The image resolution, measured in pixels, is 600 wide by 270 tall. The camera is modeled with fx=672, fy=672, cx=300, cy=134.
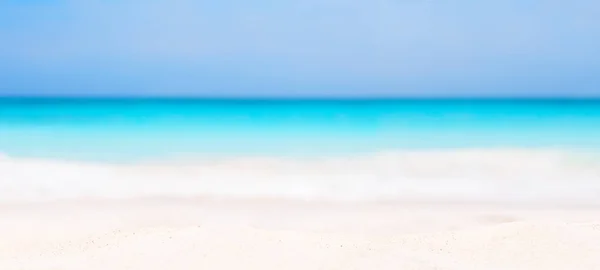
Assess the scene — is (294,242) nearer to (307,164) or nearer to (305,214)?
(305,214)

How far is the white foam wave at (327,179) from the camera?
8.44m

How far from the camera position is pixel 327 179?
32.8 ft

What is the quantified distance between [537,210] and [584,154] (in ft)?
23.6

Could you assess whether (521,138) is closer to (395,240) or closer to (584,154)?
(584,154)

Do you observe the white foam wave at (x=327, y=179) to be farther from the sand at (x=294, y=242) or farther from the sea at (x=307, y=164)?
the sand at (x=294, y=242)

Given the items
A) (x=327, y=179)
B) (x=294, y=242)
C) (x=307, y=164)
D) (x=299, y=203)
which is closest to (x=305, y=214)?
(x=299, y=203)

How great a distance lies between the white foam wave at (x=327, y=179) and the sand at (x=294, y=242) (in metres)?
1.46

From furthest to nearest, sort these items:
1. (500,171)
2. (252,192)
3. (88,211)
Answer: (500,171) < (252,192) < (88,211)

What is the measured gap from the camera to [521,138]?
18.7 m

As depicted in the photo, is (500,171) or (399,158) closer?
(500,171)

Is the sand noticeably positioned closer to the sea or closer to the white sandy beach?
the white sandy beach

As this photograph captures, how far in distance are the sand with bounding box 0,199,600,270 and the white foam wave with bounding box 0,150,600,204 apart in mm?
1460

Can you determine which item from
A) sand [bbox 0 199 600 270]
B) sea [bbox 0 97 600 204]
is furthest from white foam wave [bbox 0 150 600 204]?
sand [bbox 0 199 600 270]

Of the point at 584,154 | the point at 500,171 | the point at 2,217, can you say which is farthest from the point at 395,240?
the point at 584,154
